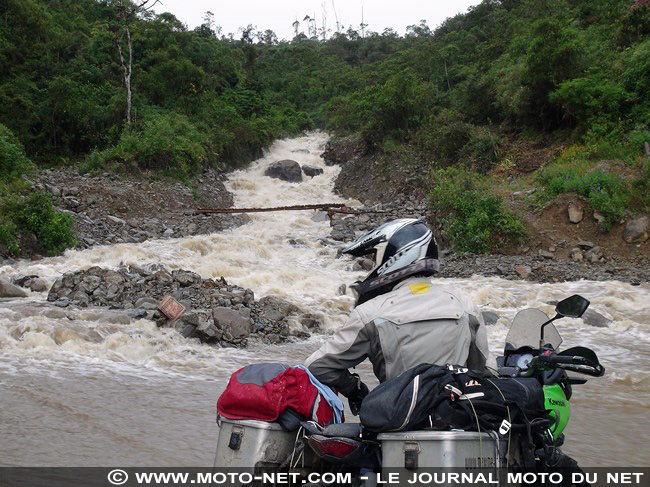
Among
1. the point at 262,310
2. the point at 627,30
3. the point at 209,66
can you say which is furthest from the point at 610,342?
the point at 209,66

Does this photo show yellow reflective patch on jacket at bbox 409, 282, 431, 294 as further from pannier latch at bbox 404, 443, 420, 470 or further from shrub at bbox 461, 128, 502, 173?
shrub at bbox 461, 128, 502, 173

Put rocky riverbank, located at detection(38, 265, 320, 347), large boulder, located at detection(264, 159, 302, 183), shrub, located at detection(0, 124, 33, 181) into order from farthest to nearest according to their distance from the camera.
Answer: large boulder, located at detection(264, 159, 302, 183) < shrub, located at detection(0, 124, 33, 181) < rocky riverbank, located at detection(38, 265, 320, 347)

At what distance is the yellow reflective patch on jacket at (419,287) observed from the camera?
2328mm

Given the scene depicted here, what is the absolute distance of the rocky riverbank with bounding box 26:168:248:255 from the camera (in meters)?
15.0

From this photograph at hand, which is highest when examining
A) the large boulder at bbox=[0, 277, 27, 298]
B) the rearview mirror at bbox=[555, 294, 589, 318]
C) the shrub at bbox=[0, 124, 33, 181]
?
the rearview mirror at bbox=[555, 294, 589, 318]

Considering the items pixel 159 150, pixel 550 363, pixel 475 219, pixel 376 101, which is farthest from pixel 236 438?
pixel 376 101

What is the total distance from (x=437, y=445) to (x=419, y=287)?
2.21 feet

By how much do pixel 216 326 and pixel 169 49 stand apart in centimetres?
2175

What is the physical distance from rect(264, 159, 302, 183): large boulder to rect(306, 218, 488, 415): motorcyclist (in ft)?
70.7

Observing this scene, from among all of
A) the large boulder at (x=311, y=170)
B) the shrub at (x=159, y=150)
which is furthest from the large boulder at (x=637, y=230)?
the large boulder at (x=311, y=170)

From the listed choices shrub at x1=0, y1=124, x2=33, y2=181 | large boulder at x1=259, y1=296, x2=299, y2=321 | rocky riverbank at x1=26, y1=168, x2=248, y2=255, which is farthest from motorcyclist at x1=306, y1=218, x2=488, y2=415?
shrub at x1=0, y1=124, x2=33, y2=181

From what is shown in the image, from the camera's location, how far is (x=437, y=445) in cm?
185

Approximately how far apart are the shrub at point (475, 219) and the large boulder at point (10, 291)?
8.95 meters

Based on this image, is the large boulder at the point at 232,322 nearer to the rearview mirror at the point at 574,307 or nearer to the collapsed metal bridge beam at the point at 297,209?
the rearview mirror at the point at 574,307
